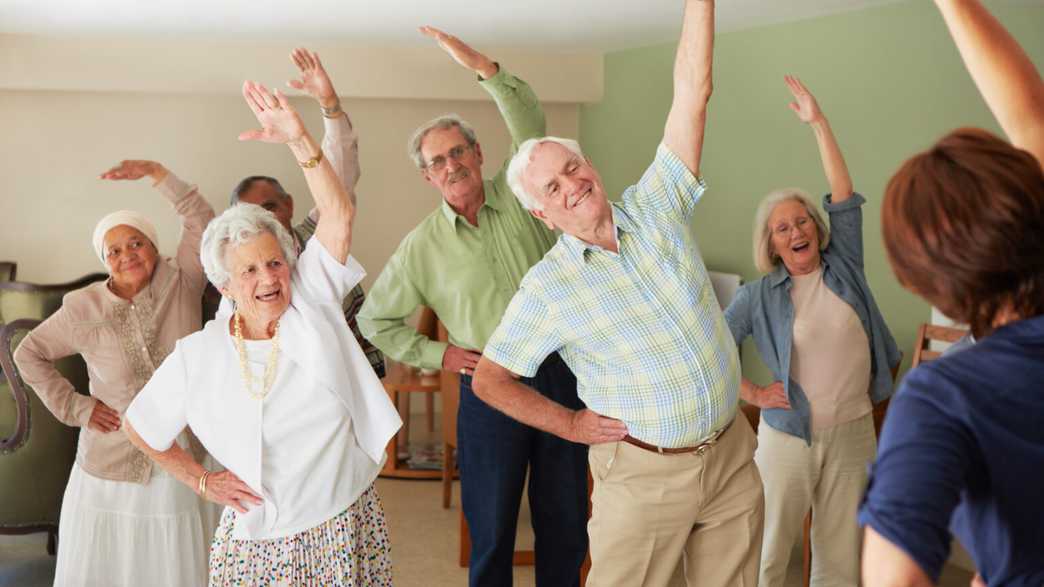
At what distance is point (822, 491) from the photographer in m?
3.42

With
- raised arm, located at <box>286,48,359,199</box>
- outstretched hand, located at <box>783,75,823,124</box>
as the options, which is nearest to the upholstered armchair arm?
raised arm, located at <box>286,48,359,199</box>

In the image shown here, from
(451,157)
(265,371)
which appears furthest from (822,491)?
(265,371)

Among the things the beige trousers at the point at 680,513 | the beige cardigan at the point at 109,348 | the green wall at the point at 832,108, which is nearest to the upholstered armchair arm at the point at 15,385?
the beige cardigan at the point at 109,348

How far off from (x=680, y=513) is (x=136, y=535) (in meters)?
1.86

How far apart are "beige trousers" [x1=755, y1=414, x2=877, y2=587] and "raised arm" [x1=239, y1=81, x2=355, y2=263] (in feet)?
5.37

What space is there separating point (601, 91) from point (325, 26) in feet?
6.79

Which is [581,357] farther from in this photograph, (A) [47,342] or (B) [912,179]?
(A) [47,342]

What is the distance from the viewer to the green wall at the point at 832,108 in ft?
13.4

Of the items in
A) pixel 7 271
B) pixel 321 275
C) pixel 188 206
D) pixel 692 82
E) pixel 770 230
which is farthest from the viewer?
pixel 7 271

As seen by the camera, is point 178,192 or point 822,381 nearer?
point 822,381

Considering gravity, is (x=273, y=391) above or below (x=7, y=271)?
below

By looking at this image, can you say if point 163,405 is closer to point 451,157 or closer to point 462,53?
point 451,157

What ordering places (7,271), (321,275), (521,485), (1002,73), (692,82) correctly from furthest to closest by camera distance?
(7,271) < (521,485) < (321,275) < (692,82) < (1002,73)

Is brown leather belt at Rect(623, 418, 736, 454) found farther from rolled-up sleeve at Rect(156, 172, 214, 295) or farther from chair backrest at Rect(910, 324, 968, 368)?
rolled-up sleeve at Rect(156, 172, 214, 295)
